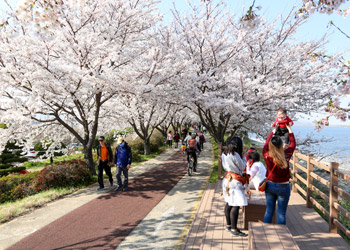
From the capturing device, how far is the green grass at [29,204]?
6164mm

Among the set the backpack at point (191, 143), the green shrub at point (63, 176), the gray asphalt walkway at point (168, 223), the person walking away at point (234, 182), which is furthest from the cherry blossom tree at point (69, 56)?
the person walking away at point (234, 182)

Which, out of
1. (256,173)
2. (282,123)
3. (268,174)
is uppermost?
(282,123)

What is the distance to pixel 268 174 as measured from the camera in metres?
3.61

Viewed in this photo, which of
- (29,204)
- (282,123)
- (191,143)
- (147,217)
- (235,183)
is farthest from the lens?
(191,143)

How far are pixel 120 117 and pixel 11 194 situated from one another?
25.3 ft

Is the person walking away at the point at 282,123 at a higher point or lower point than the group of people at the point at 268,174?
higher

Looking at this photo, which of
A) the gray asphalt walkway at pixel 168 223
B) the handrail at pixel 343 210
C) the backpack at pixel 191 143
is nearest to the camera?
the handrail at pixel 343 210

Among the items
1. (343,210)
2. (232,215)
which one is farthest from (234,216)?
(343,210)

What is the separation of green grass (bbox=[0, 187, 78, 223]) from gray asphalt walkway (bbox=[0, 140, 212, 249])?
0.24 metres

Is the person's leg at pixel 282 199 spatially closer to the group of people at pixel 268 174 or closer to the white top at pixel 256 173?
the group of people at pixel 268 174

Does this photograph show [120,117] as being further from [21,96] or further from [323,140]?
[323,140]

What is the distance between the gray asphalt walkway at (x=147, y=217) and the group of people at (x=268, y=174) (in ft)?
4.85

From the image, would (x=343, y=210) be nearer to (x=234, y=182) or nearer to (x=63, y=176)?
(x=234, y=182)

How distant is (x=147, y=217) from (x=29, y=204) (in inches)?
147
